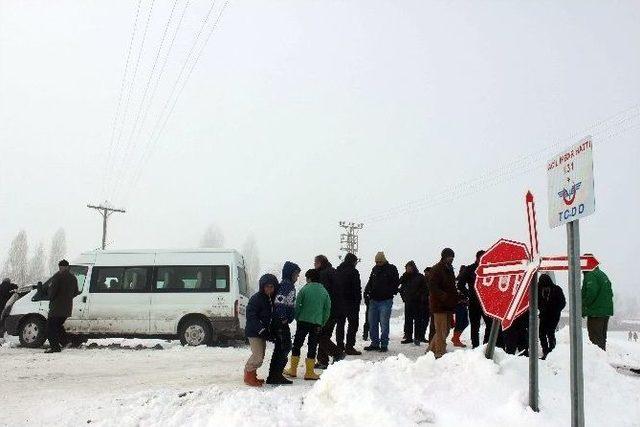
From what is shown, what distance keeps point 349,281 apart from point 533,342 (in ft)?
18.7

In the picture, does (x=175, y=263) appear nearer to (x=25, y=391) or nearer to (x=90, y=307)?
(x=90, y=307)

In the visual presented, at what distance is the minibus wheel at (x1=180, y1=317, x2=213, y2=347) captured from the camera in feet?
43.0

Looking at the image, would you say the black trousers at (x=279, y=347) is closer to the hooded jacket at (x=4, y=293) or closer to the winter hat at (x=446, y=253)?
the winter hat at (x=446, y=253)

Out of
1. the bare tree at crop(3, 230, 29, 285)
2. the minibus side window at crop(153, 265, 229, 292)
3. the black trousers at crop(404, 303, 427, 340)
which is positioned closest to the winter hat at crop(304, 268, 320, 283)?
the black trousers at crop(404, 303, 427, 340)

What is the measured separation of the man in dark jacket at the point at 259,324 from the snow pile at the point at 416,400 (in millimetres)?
1094

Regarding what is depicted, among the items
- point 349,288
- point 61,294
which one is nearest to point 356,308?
point 349,288

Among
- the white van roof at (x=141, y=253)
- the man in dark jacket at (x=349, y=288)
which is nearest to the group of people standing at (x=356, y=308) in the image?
the man in dark jacket at (x=349, y=288)

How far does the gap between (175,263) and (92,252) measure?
217 cm

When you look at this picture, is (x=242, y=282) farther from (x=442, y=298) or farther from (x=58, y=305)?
(x=442, y=298)

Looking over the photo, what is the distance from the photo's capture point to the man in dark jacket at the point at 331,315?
927 cm

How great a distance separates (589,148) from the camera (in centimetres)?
386

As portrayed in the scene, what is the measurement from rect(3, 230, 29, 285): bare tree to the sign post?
303 feet

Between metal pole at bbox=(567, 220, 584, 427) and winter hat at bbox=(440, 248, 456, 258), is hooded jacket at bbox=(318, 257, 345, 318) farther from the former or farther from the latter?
metal pole at bbox=(567, 220, 584, 427)

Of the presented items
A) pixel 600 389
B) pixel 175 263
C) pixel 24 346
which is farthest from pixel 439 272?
pixel 24 346
